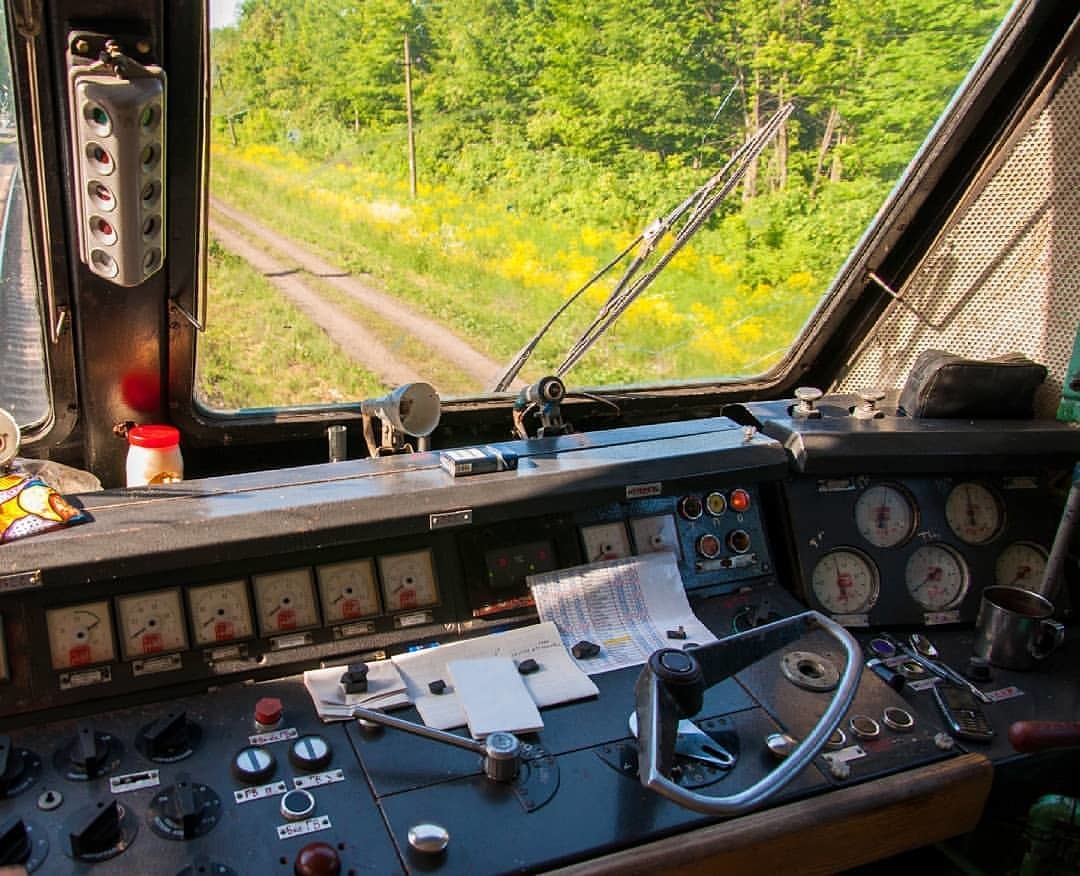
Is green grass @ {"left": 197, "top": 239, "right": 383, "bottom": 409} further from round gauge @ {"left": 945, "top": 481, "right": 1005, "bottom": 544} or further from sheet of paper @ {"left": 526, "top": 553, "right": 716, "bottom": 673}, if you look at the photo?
round gauge @ {"left": 945, "top": 481, "right": 1005, "bottom": 544}

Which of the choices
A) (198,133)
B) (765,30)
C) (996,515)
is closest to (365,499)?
(198,133)

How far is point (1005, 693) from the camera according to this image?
213cm

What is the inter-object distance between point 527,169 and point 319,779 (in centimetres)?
147

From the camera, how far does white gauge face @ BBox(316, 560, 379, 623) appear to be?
6.52ft

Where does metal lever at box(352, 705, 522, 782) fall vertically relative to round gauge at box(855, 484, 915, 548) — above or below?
below

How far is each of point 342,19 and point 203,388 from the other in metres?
0.98

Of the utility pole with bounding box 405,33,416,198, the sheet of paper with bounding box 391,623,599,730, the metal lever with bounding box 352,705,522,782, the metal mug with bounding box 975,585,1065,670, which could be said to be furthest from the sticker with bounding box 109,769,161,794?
the metal mug with bounding box 975,585,1065,670

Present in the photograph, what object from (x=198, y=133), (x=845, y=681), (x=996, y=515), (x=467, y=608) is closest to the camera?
(x=845, y=681)

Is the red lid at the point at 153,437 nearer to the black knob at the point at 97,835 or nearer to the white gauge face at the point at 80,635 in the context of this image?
the white gauge face at the point at 80,635

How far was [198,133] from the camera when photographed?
74.9 inches

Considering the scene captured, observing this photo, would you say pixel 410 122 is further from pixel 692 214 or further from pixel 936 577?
pixel 936 577

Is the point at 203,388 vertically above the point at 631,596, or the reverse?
the point at 203,388

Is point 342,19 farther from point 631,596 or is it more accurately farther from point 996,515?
Answer: point 996,515

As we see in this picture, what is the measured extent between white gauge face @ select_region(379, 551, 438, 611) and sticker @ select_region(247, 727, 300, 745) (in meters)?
0.36
